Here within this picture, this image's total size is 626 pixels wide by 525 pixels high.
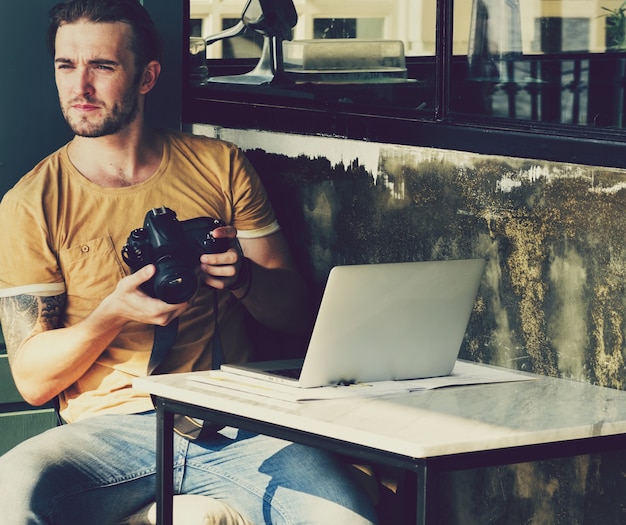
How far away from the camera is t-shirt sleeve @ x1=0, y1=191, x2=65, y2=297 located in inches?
115

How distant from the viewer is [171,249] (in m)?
2.72

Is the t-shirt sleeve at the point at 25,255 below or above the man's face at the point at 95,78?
below

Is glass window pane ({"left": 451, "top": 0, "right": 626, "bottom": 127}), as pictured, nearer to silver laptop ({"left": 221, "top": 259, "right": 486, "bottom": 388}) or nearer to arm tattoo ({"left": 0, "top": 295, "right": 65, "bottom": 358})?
silver laptop ({"left": 221, "top": 259, "right": 486, "bottom": 388})

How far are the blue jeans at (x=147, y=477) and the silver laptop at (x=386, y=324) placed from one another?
280 millimetres

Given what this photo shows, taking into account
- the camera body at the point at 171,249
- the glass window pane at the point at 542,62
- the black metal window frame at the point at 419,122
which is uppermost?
the glass window pane at the point at 542,62

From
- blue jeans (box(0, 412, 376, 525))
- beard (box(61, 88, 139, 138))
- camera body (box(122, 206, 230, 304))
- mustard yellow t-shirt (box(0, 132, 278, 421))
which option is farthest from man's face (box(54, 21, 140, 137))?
blue jeans (box(0, 412, 376, 525))

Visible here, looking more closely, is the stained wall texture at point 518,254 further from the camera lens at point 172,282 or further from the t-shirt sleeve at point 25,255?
the t-shirt sleeve at point 25,255

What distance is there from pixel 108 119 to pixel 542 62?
55.5 inches

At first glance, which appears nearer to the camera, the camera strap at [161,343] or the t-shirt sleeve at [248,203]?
the camera strap at [161,343]

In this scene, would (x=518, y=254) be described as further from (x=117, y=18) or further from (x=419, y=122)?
(x=117, y=18)

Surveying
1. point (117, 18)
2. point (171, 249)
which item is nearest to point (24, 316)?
point (171, 249)

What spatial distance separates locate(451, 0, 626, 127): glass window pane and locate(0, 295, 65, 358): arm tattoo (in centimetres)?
103

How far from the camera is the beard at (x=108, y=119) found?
10.1 ft

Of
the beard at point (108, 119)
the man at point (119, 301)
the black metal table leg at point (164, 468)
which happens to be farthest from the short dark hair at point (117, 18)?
the black metal table leg at point (164, 468)
